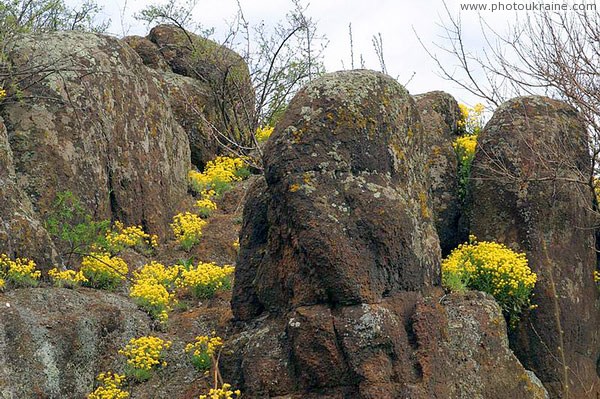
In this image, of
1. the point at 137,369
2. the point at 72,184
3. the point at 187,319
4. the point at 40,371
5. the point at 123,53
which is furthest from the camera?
the point at 123,53

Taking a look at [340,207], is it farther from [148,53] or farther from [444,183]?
[148,53]

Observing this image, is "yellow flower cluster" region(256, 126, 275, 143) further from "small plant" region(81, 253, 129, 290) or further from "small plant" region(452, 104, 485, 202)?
"small plant" region(81, 253, 129, 290)

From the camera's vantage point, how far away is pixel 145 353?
9023 mm

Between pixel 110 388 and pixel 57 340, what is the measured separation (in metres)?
0.73

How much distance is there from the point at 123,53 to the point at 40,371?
A: 6.82m

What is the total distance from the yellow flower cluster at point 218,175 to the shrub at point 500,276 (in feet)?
19.3

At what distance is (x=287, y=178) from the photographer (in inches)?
327

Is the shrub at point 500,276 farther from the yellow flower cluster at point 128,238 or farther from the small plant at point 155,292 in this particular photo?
the yellow flower cluster at point 128,238

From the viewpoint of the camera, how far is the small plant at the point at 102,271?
10.8 meters

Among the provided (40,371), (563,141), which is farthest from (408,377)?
(563,141)

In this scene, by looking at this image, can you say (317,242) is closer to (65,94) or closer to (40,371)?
(40,371)

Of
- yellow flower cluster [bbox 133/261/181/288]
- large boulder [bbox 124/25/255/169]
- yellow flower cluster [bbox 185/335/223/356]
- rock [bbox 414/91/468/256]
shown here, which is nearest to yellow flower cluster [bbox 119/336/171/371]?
yellow flower cluster [bbox 185/335/223/356]

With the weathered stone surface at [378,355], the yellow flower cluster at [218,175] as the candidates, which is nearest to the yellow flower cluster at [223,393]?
the weathered stone surface at [378,355]

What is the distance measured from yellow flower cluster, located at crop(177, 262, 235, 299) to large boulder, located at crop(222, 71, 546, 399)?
68.6 inches
